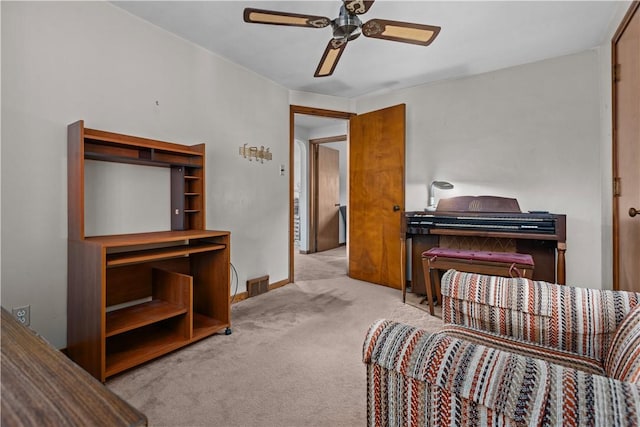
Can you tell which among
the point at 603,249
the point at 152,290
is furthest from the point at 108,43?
the point at 603,249

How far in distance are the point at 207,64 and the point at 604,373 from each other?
325 cm

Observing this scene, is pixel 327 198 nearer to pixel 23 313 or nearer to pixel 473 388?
pixel 23 313

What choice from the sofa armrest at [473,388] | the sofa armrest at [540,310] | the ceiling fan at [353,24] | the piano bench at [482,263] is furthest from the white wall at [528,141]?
the sofa armrest at [473,388]

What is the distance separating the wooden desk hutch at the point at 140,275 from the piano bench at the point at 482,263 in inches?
68.5

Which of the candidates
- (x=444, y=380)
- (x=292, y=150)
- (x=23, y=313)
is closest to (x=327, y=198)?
(x=292, y=150)

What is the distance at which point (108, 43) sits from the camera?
2.14 m

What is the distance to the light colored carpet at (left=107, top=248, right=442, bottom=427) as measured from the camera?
4.87 ft

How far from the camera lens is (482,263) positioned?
250 centimetres

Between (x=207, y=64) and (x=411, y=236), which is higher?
(x=207, y=64)

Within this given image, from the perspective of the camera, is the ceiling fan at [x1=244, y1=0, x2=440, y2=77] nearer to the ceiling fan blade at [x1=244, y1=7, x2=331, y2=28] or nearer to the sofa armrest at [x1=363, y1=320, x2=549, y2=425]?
the ceiling fan blade at [x1=244, y1=7, x2=331, y2=28]

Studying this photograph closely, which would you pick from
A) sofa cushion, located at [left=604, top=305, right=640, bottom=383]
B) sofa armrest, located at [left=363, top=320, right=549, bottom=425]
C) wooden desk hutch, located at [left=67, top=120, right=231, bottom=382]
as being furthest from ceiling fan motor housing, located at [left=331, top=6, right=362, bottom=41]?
sofa cushion, located at [left=604, top=305, right=640, bottom=383]

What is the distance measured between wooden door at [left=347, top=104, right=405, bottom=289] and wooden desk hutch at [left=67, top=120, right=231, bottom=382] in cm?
198

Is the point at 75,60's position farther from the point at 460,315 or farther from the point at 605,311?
the point at 605,311

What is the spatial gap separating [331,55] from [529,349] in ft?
6.64
